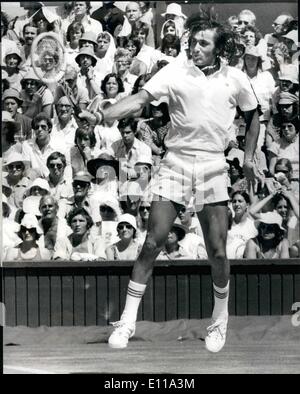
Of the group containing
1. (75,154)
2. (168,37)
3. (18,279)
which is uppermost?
(168,37)

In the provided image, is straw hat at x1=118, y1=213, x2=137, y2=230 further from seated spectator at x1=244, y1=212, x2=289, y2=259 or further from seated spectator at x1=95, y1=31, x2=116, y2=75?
seated spectator at x1=95, y1=31, x2=116, y2=75

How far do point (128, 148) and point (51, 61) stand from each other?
27.3 inches

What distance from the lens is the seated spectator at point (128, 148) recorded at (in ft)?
32.4

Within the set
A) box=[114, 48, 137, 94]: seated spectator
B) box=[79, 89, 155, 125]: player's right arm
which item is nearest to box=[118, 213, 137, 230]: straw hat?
box=[79, 89, 155, 125]: player's right arm

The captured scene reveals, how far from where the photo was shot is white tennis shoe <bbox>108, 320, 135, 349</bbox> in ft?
31.5

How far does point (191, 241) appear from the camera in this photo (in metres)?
9.79

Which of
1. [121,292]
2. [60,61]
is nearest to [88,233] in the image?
[121,292]

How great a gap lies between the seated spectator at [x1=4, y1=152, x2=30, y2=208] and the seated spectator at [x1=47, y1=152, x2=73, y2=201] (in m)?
0.14

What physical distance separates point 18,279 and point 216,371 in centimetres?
140

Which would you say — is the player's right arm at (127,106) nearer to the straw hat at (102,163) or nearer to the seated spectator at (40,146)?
the straw hat at (102,163)

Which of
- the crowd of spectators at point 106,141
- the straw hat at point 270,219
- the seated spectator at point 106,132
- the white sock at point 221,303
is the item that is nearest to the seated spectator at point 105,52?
the crowd of spectators at point 106,141

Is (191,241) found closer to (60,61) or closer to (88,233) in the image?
(88,233)

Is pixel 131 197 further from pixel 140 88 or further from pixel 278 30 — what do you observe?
pixel 278 30

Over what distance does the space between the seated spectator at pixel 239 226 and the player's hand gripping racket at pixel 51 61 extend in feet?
3.58
